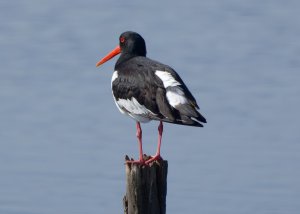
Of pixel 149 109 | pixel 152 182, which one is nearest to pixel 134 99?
pixel 149 109

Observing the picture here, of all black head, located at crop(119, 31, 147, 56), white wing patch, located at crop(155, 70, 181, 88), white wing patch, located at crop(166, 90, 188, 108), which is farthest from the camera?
black head, located at crop(119, 31, 147, 56)

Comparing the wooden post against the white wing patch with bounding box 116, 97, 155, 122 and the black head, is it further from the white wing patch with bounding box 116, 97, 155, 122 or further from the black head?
the black head

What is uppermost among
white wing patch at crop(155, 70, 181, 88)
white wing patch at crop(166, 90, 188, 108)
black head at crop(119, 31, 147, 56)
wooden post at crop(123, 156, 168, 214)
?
black head at crop(119, 31, 147, 56)

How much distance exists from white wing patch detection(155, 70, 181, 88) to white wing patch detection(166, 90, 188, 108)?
3.5 inches

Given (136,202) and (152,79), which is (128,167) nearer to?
(136,202)

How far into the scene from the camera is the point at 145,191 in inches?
381

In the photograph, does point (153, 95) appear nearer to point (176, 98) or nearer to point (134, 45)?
point (176, 98)

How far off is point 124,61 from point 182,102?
6.53 feet

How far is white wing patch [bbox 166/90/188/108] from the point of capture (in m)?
10.7

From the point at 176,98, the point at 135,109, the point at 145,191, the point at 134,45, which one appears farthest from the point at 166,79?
the point at 134,45

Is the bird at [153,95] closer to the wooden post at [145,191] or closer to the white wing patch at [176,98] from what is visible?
the white wing patch at [176,98]

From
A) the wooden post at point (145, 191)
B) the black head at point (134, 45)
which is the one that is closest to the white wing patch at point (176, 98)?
the wooden post at point (145, 191)

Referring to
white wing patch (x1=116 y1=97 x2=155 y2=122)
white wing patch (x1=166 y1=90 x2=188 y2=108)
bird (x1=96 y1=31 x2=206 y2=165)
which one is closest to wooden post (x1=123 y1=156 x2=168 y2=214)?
bird (x1=96 y1=31 x2=206 y2=165)

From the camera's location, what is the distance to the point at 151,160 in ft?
33.8
